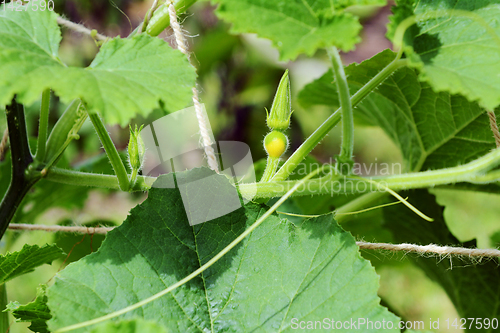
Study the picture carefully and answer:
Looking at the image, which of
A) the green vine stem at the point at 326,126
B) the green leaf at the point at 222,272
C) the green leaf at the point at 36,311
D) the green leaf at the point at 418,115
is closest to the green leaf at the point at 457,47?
the green vine stem at the point at 326,126

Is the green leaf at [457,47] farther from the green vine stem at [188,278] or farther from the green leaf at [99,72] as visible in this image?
the green leaf at [99,72]

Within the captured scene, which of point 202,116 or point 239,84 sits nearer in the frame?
point 202,116

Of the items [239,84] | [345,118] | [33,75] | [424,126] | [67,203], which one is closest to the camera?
[33,75]

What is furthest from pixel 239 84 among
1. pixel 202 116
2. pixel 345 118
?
pixel 345 118

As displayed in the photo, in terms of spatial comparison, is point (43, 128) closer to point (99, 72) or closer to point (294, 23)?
point (99, 72)

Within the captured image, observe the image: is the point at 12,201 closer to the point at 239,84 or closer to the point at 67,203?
the point at 67,203

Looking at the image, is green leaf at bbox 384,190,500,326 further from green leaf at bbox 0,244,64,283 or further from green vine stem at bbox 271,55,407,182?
green leaf at bbox 0,244,64,283
